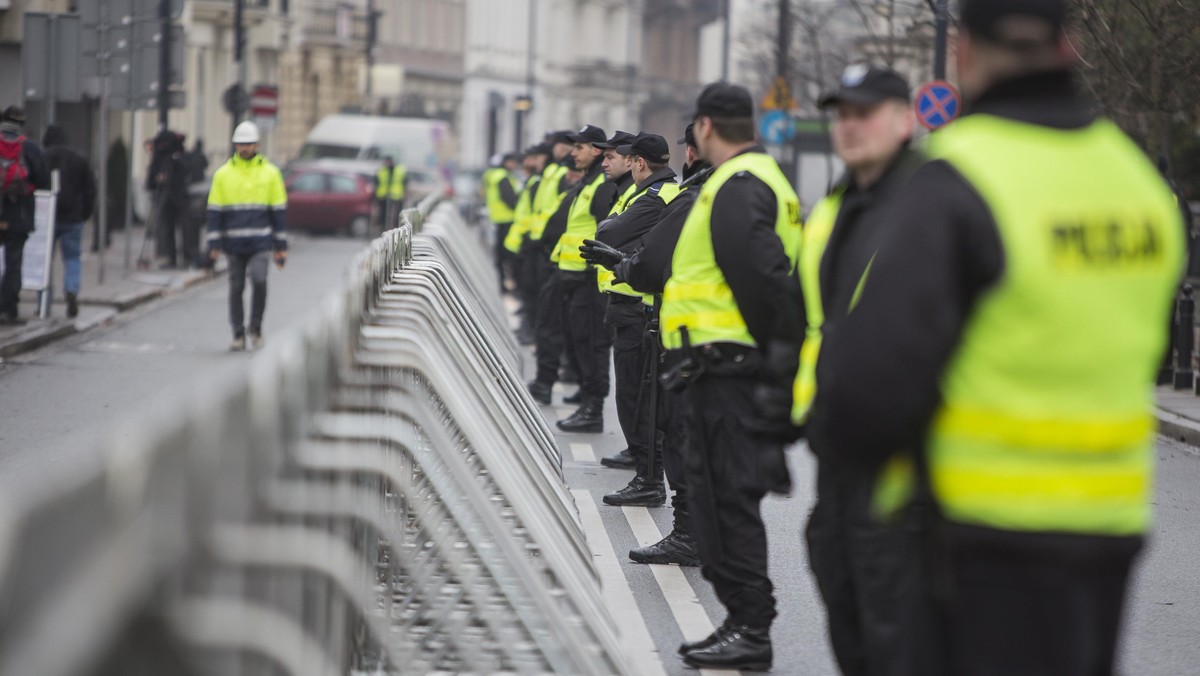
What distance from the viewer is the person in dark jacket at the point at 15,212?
1709cm

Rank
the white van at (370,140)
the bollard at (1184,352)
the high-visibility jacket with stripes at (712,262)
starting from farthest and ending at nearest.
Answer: the white van at (370,140), the bollard at (1184,352), the high-visibility jacket with stripes at (712,262)

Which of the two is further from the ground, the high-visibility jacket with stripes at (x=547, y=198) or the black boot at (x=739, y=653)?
the high-visibility jacket with stripes at (x=547, y=198)

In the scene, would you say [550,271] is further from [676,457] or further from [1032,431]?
[1032,431]

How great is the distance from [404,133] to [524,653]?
4444 centimetres

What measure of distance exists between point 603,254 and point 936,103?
1393 cm

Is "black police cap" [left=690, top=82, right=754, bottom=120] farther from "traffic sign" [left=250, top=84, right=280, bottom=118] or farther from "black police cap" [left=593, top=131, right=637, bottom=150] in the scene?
Result: "traffic sign" [left=250, top=84, right=280, bottom=118]

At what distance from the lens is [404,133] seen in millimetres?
48656

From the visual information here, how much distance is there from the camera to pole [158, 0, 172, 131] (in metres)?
26.5

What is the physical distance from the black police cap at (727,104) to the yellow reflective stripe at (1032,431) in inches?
138

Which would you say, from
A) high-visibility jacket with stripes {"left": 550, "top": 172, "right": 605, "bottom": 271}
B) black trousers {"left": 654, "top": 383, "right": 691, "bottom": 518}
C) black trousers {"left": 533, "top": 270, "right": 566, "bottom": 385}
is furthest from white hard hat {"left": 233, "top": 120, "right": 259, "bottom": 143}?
black trousers {"left": 654, "top": 383, "right": 691, "bottom": 518}

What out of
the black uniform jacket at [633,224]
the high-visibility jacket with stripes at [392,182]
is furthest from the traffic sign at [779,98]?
the black uniform jacket at [633,224]

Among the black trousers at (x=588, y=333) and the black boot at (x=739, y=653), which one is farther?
the black trousers at (x=588, y=333)

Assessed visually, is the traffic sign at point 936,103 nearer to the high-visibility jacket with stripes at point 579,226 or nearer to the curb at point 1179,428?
the curb at point 1179,428

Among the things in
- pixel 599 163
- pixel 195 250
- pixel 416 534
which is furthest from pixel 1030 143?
pixel 195 250
